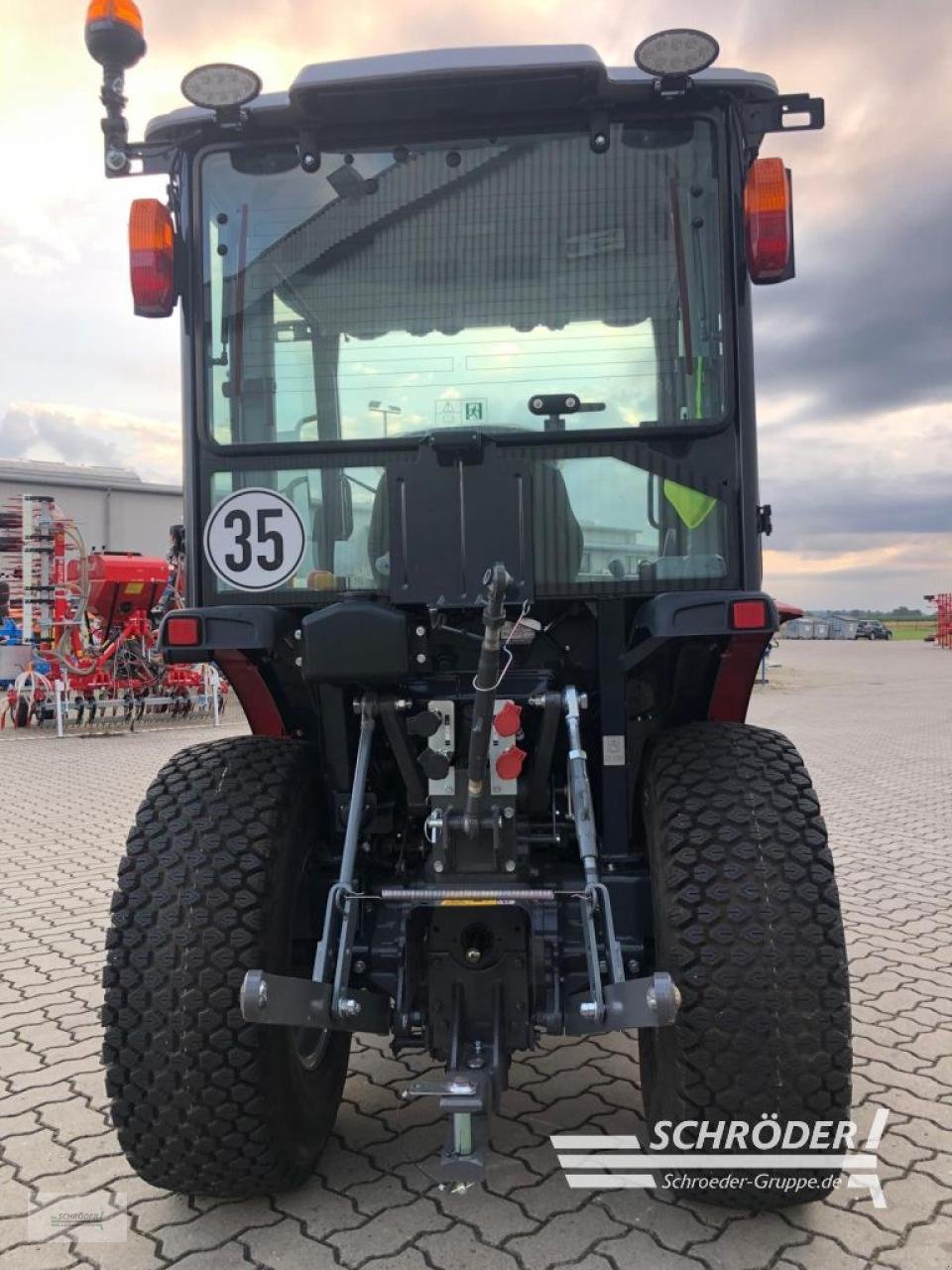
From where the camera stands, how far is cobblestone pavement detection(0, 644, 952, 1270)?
2482mm

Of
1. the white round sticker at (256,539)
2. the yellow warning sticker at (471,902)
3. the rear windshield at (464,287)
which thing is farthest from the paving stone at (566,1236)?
the rear windshield at (464,287)

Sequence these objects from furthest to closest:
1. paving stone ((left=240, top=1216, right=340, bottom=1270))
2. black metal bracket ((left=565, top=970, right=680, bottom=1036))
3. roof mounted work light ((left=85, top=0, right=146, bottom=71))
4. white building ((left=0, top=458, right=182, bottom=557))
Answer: white building ((left=0, top=458, right=182, bottom=557)) → roof mounted work light ((left=85, top=0, right=146, bottom=71)) → paving stone ((left=240, top=1216, right=340, bottom=1270)) → black metal bracket ((left=565, top=970, right=680, bottom=1036))

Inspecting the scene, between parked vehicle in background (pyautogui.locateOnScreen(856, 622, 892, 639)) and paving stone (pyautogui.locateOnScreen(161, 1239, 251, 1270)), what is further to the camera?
parked vehicle in background (pyautogui.locateOnScreen(856, 622, 892, 639))

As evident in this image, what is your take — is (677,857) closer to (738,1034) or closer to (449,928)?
(738,1034)

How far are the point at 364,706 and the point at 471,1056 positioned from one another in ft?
2.93

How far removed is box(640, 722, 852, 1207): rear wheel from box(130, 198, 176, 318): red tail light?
1.95 metres

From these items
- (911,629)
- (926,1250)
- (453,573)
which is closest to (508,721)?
(453,573)

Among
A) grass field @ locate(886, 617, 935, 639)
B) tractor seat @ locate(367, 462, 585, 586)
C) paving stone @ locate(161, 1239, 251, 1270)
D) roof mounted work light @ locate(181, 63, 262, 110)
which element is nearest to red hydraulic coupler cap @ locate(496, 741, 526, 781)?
tractor seat @ locate(367, 462, 585, 586)

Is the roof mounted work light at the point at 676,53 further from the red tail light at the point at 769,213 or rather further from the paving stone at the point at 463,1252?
the paving stone at the point at 463,1252

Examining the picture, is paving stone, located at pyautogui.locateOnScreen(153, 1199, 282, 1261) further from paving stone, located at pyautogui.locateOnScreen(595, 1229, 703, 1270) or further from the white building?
the white building

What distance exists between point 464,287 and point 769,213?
2.66 feet

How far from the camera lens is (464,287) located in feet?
9.50
